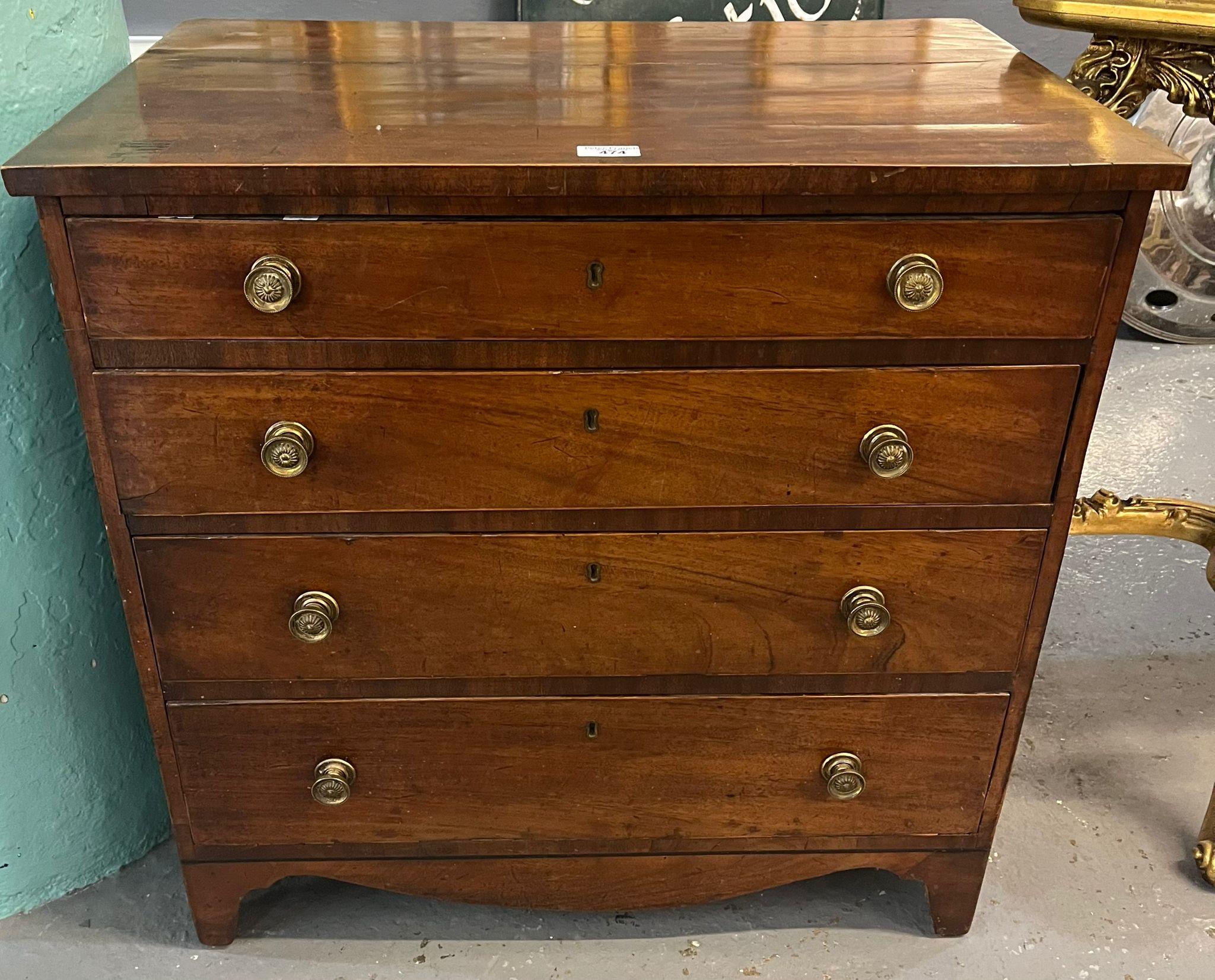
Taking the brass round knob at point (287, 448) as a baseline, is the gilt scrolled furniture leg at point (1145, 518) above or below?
below

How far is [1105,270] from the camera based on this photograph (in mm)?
1039

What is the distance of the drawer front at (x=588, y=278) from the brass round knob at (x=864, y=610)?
0.29m

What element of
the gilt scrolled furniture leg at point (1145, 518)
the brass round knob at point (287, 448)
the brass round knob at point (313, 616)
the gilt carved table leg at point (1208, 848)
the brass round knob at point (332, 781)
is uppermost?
the brass round knob at point (287, 448)


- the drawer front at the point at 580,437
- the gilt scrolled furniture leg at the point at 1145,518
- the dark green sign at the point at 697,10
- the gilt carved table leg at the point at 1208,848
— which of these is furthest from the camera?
the dark green sign at the point at 697,10

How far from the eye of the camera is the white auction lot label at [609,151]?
99 centimetres

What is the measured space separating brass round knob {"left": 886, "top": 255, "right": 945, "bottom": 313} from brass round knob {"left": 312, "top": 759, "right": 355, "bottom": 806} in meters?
0.80

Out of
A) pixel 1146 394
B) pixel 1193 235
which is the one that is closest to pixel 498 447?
pixel 1146 394

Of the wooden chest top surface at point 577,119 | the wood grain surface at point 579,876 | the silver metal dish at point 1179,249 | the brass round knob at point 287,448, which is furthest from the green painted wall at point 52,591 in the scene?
the silver metal dish at point 1179,249

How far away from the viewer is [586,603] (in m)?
1.21

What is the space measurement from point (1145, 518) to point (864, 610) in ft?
2.43

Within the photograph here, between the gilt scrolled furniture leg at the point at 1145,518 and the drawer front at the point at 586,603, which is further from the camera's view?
the gilt scrolled furniture leg at the point at 1145,518

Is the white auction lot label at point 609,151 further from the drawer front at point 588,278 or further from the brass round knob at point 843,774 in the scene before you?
the brass round knob at point 843,774

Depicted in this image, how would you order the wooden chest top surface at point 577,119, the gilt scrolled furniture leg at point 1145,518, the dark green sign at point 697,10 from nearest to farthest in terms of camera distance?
the wooden chest top surface at point 577,119 → the gilt scrolled furniture leg at point 1145,518 → the dark green sign at point 697,10

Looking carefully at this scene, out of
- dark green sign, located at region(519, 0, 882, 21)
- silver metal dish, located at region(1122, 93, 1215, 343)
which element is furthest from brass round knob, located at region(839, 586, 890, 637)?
silver metal dish, located at region(1122, 93, 1215, 343)
